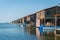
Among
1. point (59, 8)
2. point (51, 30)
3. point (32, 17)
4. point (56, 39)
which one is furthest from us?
point (32, 17)

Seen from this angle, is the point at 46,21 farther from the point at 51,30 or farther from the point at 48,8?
the point at 51,30

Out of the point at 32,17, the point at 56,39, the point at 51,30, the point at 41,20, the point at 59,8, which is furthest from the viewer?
the point at 32,17

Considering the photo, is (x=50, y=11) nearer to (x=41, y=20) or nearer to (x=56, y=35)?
(x=41, y=20)

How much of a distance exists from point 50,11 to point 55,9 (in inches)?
78.0

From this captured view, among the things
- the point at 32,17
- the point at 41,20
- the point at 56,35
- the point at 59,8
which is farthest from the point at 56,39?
the point at 32,17

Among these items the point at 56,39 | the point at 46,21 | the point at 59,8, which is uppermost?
the point at 59,8

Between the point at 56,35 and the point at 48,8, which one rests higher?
the point at 48,8

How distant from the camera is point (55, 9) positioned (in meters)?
57.8

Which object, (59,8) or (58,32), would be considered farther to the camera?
(59,8)

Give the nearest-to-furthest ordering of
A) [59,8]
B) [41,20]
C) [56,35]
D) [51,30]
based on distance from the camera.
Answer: [56,35] < [51,30] < [59,8] < [41,20]

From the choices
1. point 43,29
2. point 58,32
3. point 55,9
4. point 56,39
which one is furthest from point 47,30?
point 55,9

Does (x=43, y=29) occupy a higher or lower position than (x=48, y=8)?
lower

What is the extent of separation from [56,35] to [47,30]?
8.45 meters

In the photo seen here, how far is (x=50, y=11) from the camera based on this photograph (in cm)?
5916
